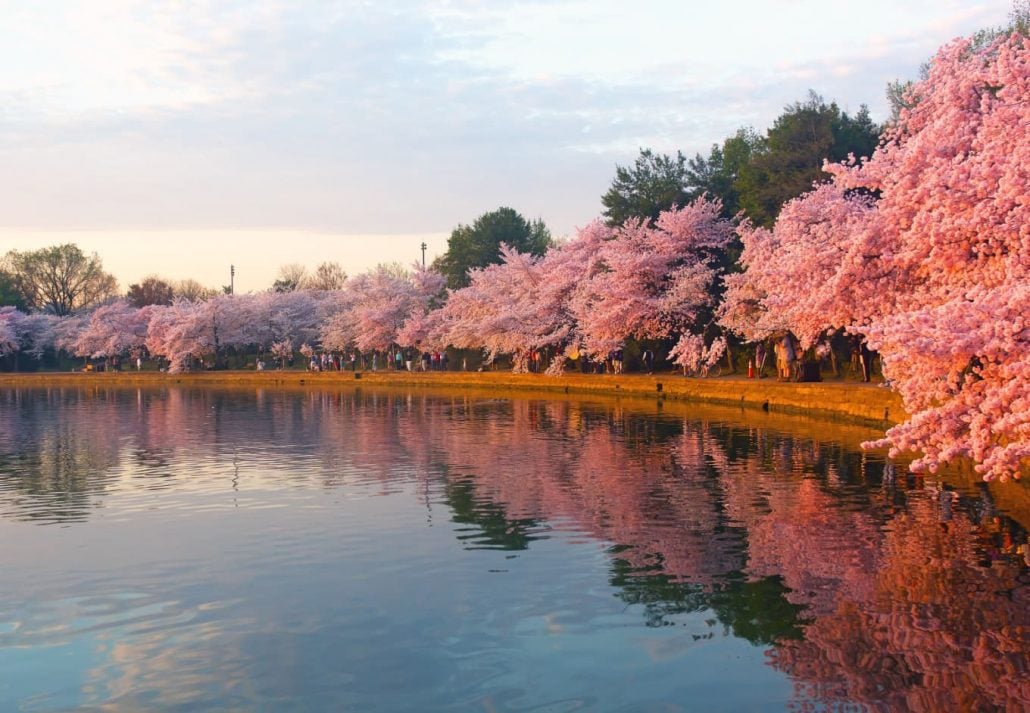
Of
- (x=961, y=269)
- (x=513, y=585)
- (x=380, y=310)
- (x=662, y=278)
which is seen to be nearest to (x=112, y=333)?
(x=380, y=310)

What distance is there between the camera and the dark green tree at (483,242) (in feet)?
342

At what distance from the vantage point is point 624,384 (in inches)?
2247

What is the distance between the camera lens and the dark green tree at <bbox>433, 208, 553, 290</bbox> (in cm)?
10419

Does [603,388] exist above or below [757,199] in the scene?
below

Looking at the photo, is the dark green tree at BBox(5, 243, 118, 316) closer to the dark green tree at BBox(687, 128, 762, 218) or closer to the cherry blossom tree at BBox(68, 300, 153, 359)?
the cherry blossom tree at BBox(68, 300, 153, 359)

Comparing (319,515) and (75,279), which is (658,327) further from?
(75,279)

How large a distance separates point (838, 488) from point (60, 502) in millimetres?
15058

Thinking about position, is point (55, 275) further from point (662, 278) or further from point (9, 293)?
point (662, 278)

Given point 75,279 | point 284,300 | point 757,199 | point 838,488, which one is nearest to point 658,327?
point 757,199

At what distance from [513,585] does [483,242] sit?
9205 cm

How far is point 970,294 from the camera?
16.5 m

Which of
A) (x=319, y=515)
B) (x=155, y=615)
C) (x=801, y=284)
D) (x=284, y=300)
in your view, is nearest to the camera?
(x=155, y=615)

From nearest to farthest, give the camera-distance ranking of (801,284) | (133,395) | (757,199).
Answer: (801,284) < (757,199) < (133,395)

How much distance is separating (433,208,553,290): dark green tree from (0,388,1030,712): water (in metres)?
75.7
